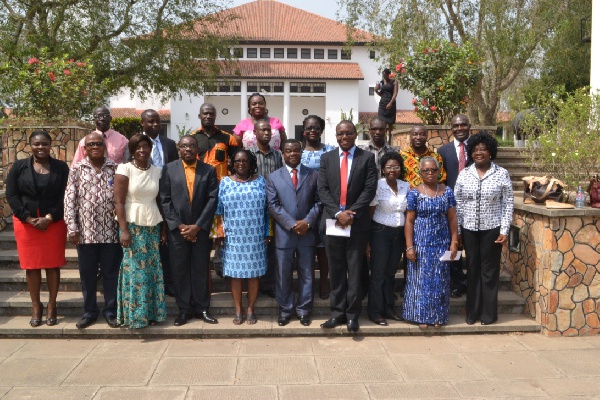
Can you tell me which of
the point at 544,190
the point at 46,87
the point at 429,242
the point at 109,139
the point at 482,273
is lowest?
the point at 482,273

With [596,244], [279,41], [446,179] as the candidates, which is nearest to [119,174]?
[446,179]

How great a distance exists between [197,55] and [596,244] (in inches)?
539

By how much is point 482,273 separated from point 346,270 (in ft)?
4.44

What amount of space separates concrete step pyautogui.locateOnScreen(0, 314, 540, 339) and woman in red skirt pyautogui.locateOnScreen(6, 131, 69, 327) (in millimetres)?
152

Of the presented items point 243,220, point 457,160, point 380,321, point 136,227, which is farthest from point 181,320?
point 457,160

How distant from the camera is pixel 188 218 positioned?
17.3 ft

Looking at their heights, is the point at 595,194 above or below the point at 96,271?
above

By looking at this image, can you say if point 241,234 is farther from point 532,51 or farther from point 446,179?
point 532,51

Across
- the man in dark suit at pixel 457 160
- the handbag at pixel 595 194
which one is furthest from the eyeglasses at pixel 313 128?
the handbag at pixel 595 194

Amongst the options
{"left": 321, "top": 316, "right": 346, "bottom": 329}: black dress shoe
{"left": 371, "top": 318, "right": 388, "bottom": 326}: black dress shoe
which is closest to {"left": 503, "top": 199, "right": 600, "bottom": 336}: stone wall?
{"left": 371, "top": 318, "right": 388, "bottom": 326}: black dress shoe

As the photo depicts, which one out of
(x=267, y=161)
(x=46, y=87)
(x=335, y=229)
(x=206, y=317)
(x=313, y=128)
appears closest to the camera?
(x=335, y=229)

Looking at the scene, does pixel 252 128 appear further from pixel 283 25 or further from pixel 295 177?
pixel 283 25

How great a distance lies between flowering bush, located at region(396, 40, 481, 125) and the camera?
869 cm

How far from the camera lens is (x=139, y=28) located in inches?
655
